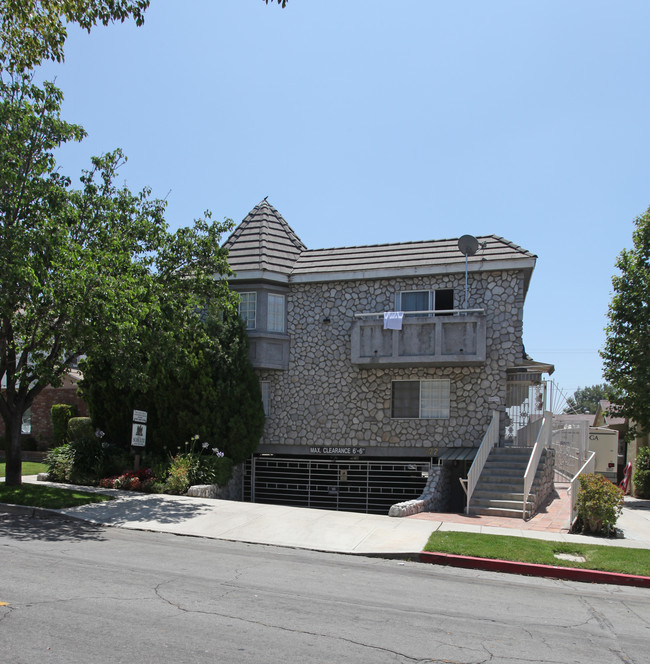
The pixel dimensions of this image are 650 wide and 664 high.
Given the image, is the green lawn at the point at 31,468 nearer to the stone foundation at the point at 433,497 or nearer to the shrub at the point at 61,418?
the shrub at the point at 61,418

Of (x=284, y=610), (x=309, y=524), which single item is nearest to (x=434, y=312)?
(x=309, y=524)

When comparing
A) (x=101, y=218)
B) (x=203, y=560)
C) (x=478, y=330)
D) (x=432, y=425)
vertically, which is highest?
(x=101, y=218)

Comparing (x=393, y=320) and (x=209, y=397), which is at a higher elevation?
(x=393, y=320)

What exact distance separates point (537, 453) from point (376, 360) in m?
5.54

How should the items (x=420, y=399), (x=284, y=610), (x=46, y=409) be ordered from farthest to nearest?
(x=46, y=409)
(x=420, y=399)
(x=284, y=610)

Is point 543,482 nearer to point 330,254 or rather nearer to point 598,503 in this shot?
Answer: point 598,503

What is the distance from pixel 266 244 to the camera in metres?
23.0

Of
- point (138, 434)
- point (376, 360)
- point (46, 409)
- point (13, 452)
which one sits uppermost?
point (376, 360)

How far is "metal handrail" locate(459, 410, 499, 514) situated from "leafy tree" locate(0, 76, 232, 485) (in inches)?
317

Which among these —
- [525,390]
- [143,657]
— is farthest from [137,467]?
[143,657]

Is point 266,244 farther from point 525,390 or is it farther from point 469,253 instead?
point 525,390

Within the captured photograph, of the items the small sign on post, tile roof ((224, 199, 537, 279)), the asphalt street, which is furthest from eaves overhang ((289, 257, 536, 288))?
the asphalt street

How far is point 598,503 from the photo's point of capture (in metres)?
14.0

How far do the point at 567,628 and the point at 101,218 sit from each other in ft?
48.3
